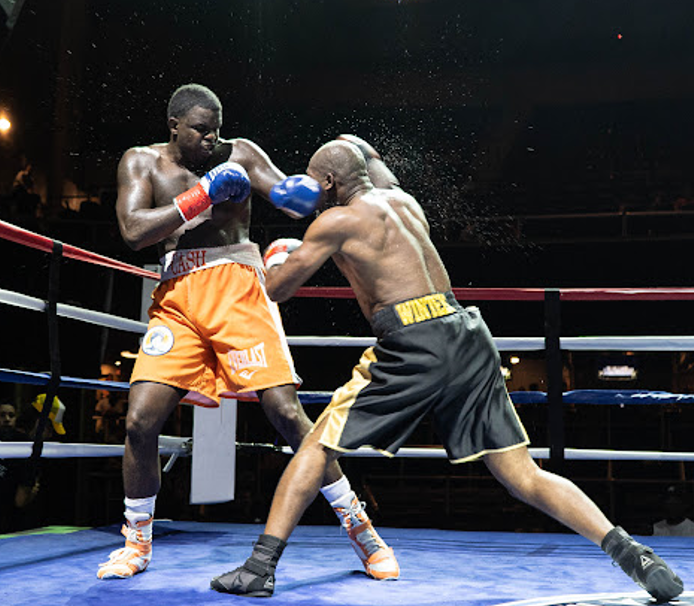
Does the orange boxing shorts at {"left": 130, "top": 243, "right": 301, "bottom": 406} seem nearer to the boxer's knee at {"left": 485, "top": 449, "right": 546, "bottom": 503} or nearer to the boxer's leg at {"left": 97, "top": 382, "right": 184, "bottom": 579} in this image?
the boxer's leg at {"left": 97, "top": 382, "right": 184, "bottom": 579}

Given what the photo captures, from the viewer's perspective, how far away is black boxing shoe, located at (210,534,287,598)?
1654mm

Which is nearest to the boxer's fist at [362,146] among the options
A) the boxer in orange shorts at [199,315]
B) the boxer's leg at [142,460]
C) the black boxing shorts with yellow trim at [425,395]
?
the boxer in orange shorts at [199,315]

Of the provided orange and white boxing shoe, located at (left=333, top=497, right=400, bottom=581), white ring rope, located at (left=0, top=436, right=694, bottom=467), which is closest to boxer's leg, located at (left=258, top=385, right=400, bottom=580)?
orange and white boxing shoe, located at (left=333, top=497, right=400, bottom=581)

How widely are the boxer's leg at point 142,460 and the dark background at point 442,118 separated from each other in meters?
6.53

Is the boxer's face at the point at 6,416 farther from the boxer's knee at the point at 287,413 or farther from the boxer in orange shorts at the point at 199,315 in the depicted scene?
the boxer's knee at the point at 287,413

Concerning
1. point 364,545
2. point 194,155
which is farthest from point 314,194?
point 364,545

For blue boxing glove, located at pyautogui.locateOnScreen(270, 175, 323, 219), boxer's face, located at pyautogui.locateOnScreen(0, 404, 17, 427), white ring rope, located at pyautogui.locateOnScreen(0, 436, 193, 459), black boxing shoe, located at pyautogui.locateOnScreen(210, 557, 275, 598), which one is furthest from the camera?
boxer's face, located at pyautogui.locateOnScreen(0, 404, 17, 427)

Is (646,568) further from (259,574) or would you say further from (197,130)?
(197,130)

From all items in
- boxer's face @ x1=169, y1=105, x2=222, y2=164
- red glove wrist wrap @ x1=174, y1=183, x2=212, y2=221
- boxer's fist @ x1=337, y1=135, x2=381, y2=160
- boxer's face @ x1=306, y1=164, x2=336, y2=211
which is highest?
boxer's face @ x1=169, y1=105, x2=222, y2=164

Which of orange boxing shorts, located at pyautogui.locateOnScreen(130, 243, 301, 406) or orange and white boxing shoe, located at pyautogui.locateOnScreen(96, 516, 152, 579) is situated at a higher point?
orange boxing shorts, located at pyautogui.locateOnScreen(130, 243, 301, 406)

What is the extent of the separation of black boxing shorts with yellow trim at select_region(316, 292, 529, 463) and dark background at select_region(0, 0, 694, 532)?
6589 mm

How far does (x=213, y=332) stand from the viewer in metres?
2.01

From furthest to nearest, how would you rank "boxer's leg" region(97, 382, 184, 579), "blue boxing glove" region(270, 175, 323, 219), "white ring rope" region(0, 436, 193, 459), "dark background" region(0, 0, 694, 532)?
1. "dark background" region(0, 0, 694, 532)
2. "white ring rope" region(0, 436, 193, 459)
3. "boxer's leg" region(97, 382, 184, 579)
4. "blue boxing glove" region(270, 175, 323, 219)

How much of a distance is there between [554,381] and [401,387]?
112 centimetres
